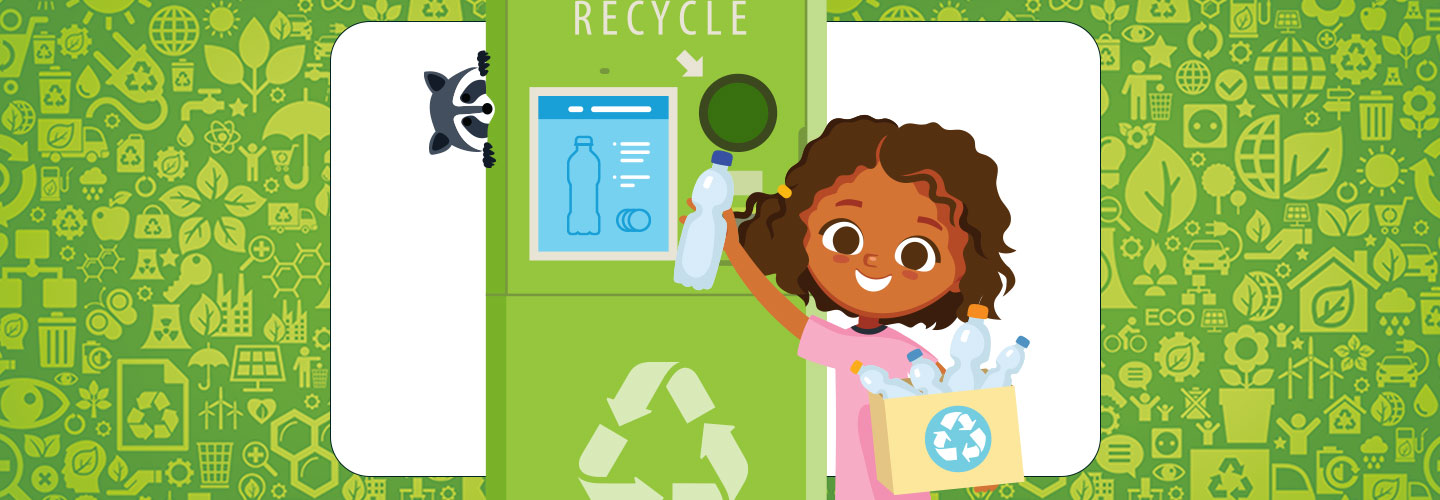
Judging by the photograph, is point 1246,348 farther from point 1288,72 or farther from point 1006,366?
point 1006,366

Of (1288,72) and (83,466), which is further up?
(1288,72)

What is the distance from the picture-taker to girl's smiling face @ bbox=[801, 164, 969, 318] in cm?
173

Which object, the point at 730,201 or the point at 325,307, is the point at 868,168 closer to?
the point at 730,201

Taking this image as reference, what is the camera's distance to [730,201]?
5.76 ft

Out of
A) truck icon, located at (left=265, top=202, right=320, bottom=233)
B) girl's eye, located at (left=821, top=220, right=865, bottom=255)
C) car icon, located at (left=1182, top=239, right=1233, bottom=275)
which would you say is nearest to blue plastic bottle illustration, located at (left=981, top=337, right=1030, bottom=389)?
girl's eye, located at (left=821, top=220, right=865, bottom=255)

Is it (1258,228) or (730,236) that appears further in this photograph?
(1258,228)

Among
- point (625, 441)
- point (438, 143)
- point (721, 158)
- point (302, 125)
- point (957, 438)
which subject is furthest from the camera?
point (302, 125)

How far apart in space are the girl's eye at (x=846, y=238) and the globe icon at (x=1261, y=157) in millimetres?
1300

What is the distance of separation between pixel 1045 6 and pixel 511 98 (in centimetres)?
139

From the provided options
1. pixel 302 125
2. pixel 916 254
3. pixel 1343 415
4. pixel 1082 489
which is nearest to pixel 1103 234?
pixel 1082 489

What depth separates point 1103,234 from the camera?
2555mm

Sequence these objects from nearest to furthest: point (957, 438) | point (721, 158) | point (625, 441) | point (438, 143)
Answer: point (957, 438) < point (721, 158) < point (625, 441) < point (438, 143)

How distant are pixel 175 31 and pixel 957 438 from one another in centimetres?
208

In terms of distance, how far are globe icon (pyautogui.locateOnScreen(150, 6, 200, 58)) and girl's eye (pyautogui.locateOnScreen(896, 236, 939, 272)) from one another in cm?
183
